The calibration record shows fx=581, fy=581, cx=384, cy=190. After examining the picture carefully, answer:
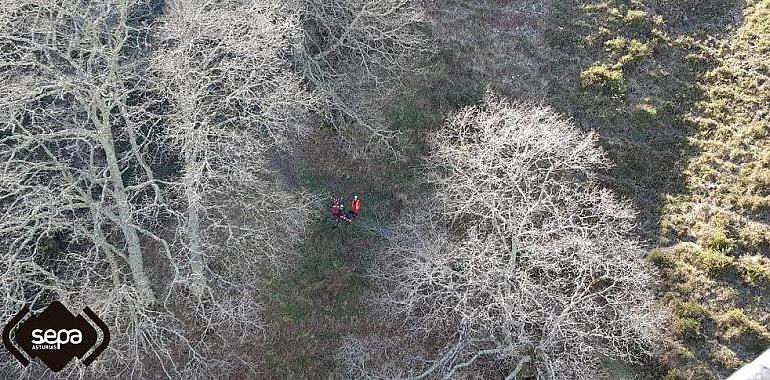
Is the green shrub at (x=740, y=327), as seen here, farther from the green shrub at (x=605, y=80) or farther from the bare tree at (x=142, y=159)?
the bare tree at (x=142, y=159)

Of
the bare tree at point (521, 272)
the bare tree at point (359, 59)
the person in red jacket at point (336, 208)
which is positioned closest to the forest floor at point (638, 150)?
the person in red jacket at point (336, 208)

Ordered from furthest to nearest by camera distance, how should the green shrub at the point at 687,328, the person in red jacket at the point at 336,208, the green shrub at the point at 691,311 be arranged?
the person in red jacket at the point at 336,208 < the green shrub at the point at 691,311 < the green shrub at the point at 687,328

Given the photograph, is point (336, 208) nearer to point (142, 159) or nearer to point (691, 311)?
point (142, 159)

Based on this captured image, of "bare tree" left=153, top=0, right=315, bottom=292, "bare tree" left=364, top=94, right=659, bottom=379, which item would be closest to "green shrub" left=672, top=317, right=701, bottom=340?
"bare tree" left=364, top=94, right=659, bottom=379

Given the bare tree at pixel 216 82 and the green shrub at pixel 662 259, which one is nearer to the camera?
the bare tree at pixel 216 82

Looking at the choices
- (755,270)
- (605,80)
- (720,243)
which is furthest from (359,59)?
(755,270)

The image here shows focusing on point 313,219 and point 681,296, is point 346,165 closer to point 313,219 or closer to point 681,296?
point 313,219
